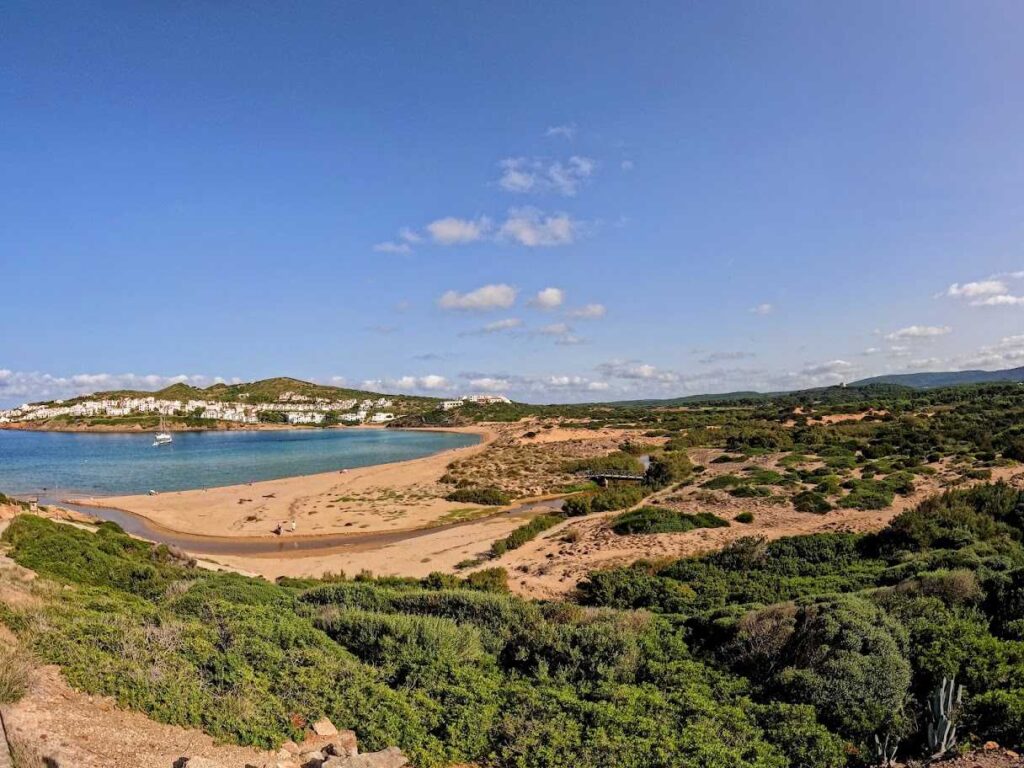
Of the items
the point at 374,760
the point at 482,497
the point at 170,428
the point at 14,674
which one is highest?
the point at 14,674

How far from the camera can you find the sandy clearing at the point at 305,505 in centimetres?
3028

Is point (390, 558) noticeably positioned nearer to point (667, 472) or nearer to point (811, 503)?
point (811, 503)

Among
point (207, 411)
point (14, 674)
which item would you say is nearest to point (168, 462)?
point (14, 674)

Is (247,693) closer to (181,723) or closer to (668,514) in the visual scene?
(181,723)

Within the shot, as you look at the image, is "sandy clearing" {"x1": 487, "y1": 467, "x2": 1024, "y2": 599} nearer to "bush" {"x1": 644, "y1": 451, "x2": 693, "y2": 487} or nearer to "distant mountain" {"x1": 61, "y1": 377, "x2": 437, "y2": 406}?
"bush" {"x1": 644, "y1": 451, "x2": 693, "y2": 487}

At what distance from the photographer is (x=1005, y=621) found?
298 inches

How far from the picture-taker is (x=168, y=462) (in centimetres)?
6238

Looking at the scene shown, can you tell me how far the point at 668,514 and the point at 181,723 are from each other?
19786 millimetres

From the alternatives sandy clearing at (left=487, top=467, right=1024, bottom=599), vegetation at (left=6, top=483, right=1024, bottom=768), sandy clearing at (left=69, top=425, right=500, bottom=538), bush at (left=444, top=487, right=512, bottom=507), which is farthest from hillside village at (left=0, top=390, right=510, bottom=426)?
vegetation at (left=6, top=483, right=1024, bottom=768)

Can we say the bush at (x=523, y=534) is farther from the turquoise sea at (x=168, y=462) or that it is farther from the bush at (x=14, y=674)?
the turquoise sea at (x=168, y=462)

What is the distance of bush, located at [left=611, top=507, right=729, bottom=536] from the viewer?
2100cm

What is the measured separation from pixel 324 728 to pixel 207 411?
6251 inches

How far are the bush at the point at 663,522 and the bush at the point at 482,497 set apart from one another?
530 inches

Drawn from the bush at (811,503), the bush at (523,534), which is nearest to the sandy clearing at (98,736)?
the bush at (523,534)
